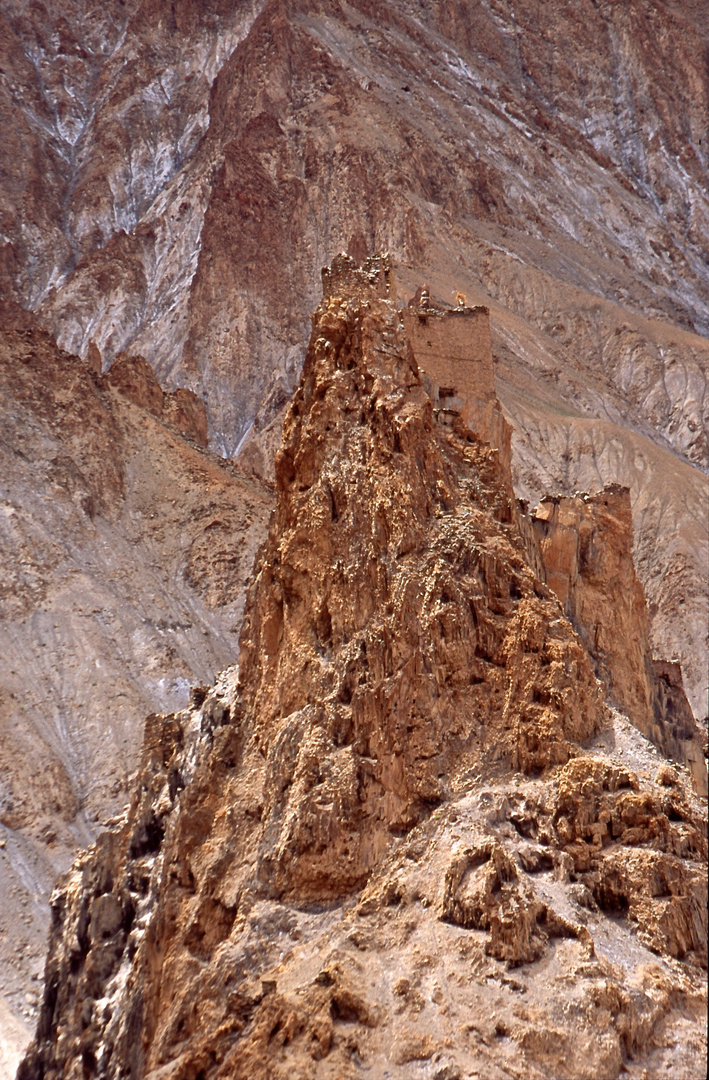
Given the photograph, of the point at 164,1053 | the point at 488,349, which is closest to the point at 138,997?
the point at 164,1053

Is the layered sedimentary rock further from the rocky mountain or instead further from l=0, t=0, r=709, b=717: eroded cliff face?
l=0, t=0, r=709, b=717: eroded cliff face

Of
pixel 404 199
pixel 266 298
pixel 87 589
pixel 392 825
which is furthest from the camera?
pixel 404 199

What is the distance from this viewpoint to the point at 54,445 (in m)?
58.7

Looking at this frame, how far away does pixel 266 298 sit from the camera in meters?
83.9

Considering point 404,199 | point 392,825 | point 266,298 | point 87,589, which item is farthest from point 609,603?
point 404,199

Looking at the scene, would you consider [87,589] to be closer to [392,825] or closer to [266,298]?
[266,298]

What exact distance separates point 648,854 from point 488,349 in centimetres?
1434

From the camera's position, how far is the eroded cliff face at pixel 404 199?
254ft

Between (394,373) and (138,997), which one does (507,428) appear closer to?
(394,373)

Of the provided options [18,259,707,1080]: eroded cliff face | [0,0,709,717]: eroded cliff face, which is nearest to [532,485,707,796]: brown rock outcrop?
[18,259,707,1080]: eroded cliff face

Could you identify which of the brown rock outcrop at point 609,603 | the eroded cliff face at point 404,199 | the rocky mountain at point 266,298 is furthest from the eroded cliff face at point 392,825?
the eroded cliff face at point 404,199

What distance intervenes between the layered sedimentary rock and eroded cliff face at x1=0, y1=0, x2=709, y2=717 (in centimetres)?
1480

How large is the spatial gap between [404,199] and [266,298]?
1108cm

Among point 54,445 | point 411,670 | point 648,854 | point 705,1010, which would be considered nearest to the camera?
point 705,1010
